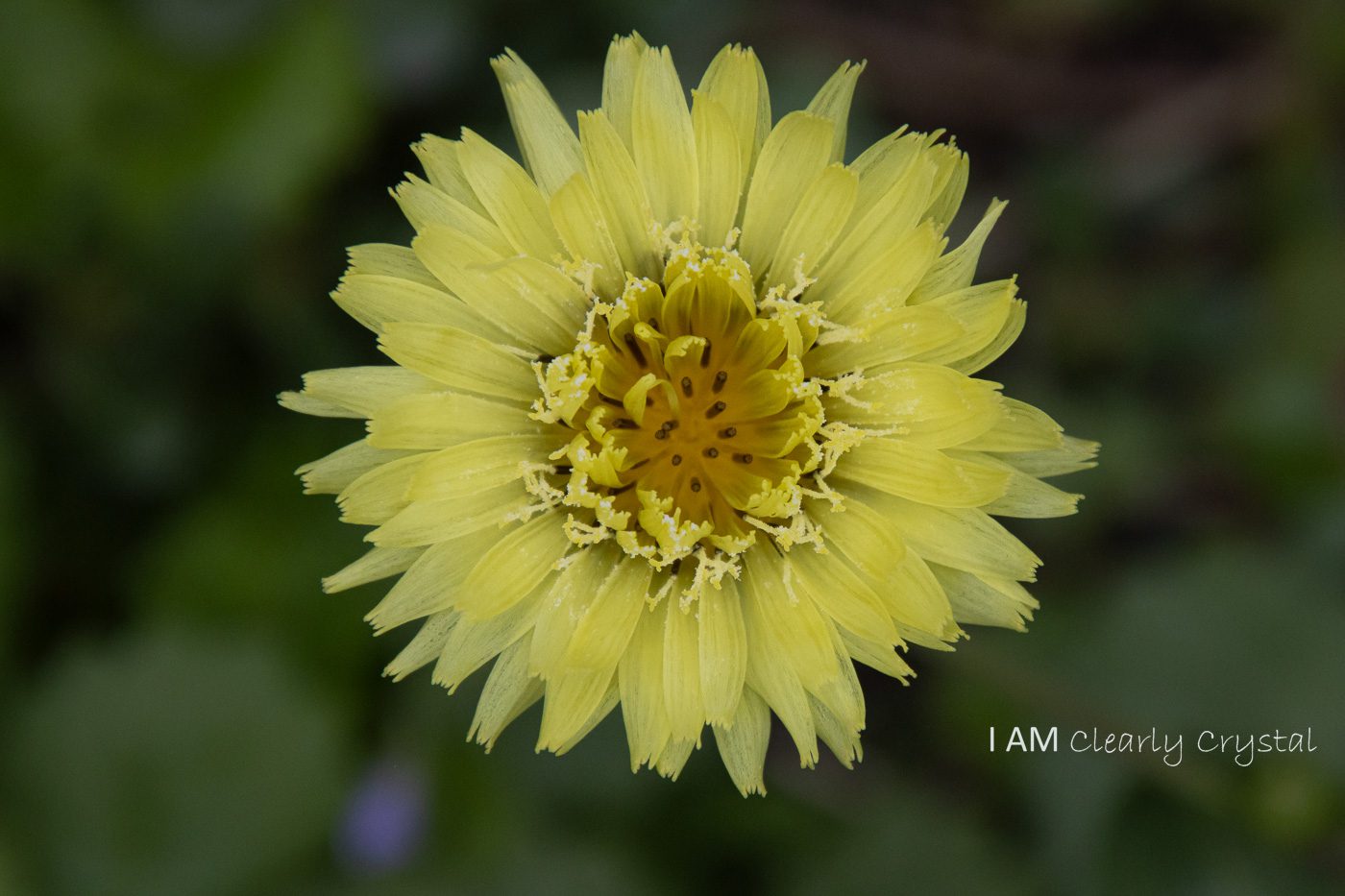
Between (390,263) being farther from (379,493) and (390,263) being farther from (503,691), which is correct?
(503,691)

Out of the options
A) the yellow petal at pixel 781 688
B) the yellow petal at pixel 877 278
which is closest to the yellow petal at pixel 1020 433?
the yellow petal at pixel 877 278

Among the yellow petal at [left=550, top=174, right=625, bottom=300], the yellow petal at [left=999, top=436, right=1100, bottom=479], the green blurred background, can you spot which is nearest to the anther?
the yellow petal at [left=550, top=174, right=625, bottom=300]

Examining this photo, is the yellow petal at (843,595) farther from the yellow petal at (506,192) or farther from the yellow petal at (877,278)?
the yellow petal at (506,192)

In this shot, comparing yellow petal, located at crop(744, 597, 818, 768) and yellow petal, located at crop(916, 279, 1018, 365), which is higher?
yellow petal, located at crop(916, 279, 1018, 365)

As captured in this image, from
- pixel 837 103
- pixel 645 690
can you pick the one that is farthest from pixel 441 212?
pixel 645 690

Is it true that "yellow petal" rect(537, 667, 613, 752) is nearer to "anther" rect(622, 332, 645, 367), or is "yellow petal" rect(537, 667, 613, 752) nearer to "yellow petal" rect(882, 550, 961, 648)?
"yellow petal" rect(882, 550, 961, 648)

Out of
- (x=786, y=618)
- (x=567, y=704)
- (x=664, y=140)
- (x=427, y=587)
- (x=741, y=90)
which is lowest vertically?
(x=567, y=704)
